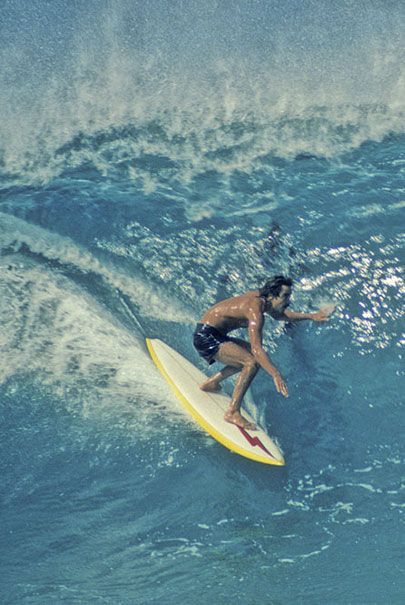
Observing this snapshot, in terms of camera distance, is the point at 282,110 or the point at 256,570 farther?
the point at 282,110

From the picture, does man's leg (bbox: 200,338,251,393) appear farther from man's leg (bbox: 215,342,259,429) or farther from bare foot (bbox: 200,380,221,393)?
man's leg (bbox: 215,342,259,429)

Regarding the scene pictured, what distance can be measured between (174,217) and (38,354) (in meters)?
3.09

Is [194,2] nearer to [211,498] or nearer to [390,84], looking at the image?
[390,84]

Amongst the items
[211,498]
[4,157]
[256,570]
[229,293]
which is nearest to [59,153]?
[4,157]

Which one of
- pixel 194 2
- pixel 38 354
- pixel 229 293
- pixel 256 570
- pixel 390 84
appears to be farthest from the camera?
pixel 194 2

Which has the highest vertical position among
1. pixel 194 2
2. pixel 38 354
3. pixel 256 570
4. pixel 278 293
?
pixel 194 2

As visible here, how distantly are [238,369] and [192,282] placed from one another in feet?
6.72

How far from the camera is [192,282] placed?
10.3m

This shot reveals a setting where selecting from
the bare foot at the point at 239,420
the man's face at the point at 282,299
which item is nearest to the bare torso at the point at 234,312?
the man's face at the point at 282,299

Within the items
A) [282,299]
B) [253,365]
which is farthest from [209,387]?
[282,299]

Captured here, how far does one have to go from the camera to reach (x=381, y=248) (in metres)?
10.5

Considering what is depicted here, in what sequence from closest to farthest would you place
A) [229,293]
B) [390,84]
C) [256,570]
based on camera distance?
[256,570], [229,293], [390,84]

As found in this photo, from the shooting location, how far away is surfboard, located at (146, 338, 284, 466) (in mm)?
8117

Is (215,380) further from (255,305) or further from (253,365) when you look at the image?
(255,305)
